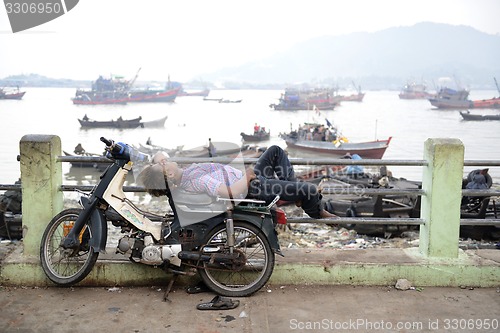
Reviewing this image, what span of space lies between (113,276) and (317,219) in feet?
6.22

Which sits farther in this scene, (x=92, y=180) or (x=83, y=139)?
(x=83, y=139)

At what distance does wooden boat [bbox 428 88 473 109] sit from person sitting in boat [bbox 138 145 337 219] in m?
110

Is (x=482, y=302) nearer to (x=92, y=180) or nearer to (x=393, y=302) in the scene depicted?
(x=393, y=302)

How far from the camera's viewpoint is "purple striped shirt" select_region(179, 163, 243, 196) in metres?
4.84

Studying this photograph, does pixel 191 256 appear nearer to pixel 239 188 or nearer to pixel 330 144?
pixel 239 188

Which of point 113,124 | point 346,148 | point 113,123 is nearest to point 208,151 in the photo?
point 346,148

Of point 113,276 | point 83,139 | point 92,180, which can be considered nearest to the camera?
point 113,276

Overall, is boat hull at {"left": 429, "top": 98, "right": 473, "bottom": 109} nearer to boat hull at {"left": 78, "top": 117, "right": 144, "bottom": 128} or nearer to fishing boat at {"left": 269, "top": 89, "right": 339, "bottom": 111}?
fishing boat at {"left": 269, "top": 89, "right": 339, "bottom": 111}

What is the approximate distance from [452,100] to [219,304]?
116 m

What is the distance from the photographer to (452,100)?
112188mm

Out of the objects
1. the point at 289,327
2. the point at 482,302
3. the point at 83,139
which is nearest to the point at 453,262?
the point at 482,302

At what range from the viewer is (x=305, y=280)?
5164mm

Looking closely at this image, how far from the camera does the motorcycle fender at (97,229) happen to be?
4809mm

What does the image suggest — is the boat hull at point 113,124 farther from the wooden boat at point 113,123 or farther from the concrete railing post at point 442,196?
the concrete railing post at point 442,196
